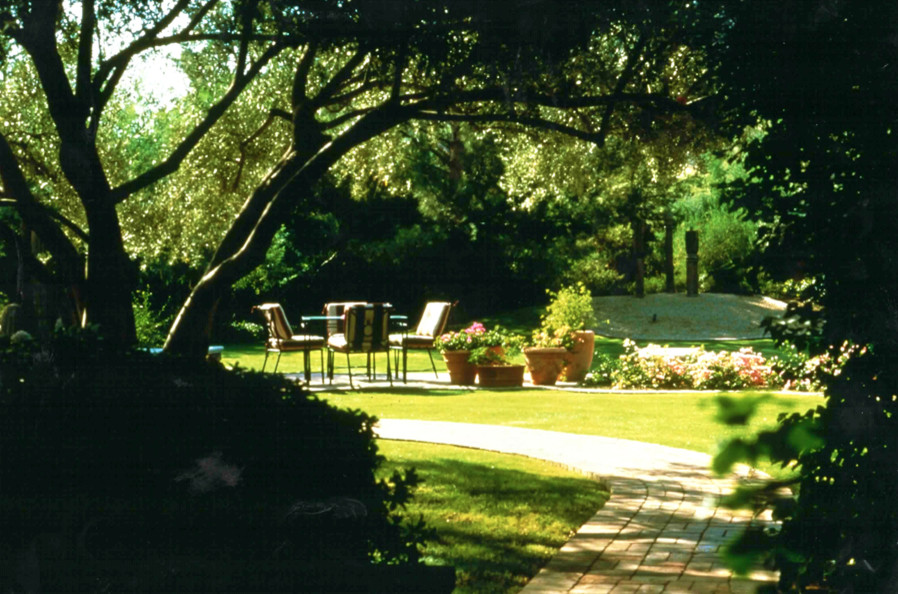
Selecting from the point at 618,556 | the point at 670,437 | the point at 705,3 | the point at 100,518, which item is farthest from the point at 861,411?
the point at 670,437

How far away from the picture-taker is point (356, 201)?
29516mm

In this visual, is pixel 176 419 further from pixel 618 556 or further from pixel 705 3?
pixel 618 556

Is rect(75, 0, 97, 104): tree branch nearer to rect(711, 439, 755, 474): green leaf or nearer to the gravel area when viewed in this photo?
rect(711, 439, 755, 474): green leaf

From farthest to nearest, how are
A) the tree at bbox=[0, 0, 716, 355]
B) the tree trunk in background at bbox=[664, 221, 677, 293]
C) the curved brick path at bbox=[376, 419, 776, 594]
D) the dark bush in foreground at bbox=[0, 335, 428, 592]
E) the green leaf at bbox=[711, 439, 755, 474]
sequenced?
1. the tree trunk in background at bbox=[664, 221, 677, 293]
2. the tree at bbox=[0, 0, 716, 355]
3. the curved brick path at bbox=[376, 419, 776, 594]
4. the dark bush in foreground at bbox=[0, 335, 428, 592]
5. the green leaf at bbox=[711, 439, 755, 474]

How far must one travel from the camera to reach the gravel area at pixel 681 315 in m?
27.7

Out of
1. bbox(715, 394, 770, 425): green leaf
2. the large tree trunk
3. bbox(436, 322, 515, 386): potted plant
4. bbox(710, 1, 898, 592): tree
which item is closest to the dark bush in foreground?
bbox(710, 1, 898, 592): tree

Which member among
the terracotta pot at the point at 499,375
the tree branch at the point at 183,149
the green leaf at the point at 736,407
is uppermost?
the tree branch at the point at 183,149

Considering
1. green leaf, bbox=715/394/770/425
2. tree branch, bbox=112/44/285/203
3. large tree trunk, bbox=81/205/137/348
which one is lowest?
green leaf, bbox=715/394/770/425

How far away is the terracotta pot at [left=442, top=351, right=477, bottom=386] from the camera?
16484 millimetres

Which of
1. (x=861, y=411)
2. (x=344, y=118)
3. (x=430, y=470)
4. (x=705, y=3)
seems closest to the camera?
(x=861, y=411)

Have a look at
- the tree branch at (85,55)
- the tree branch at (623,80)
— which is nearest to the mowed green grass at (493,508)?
the tree branch at (623,80)

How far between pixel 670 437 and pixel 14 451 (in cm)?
801

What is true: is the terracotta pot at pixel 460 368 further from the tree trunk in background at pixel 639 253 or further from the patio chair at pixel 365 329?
the tree trunk in background at pixel 639 253

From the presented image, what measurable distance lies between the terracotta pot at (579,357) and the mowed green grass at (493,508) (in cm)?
717
